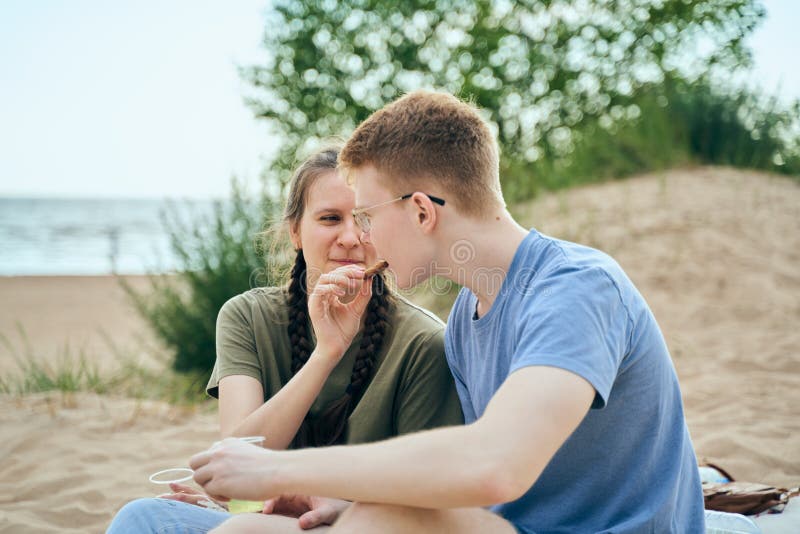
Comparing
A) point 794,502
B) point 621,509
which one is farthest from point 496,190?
point 794,502

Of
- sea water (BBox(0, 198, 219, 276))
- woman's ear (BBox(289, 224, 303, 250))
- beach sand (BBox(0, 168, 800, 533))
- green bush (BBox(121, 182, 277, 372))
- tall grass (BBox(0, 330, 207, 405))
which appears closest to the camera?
woman's ear (BBox(289, 224, 303, 250))

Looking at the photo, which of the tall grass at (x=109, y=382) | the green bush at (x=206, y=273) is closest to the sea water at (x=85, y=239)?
the green bush at (x=206, y=273)

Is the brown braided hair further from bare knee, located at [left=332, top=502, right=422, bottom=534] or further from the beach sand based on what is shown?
the beach sand

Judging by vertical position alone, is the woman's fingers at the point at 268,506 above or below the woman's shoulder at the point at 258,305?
below

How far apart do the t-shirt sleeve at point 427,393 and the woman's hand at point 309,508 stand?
0.41 metres

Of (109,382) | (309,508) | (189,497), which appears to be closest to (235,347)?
(189,497)

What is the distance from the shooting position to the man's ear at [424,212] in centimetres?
189

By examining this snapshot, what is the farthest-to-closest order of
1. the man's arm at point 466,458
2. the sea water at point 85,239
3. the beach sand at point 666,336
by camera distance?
the sea water at point 85,239 < the beach sand at point 666,336 < the man's arm at point 466,458

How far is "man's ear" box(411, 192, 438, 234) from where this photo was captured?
1892 millimetres

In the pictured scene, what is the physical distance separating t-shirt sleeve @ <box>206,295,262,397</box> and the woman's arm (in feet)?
0.45

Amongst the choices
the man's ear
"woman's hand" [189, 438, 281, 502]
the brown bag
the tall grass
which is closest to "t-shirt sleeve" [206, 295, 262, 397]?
"woman's hand" [189, 438, 281, 502]

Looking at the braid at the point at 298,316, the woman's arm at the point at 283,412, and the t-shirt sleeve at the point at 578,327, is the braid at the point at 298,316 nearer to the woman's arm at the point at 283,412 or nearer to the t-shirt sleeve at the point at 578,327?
the woman's arm at the point at 283,412

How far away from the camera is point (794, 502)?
2.59 m

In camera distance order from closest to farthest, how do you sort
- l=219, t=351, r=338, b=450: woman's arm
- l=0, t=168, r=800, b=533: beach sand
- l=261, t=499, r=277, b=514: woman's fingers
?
l=261, t=499, r=277, b=514: woman's fingers → l=219, t=351, r=338, b=450: woman's arm → l=0, t=168, r=800, b=533: beach sand
